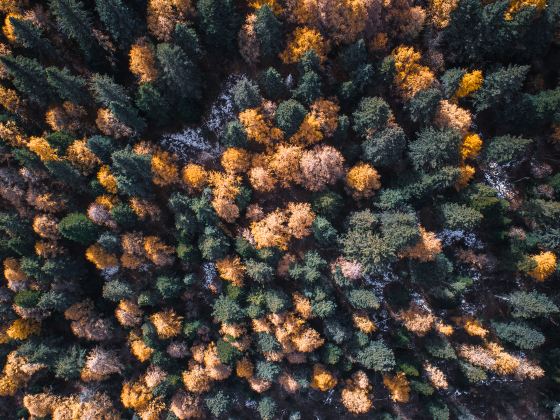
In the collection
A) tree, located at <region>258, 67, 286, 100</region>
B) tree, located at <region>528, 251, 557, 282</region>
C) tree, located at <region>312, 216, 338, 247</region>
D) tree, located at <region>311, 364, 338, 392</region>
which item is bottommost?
tree, located at <region>311, 364, 338, 392</region>

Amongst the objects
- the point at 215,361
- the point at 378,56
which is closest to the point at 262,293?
the point at 215,361

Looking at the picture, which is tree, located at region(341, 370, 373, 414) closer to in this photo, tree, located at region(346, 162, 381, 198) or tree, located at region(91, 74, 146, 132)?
tree, located at region(346, 162, 381, 198)

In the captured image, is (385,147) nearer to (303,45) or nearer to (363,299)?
(303,45)

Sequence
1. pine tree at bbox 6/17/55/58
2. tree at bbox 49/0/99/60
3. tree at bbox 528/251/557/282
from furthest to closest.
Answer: tree at bbox 528/251/557/282, pine tree at bbox 6/17/55/58, tree at bbox 49/0/99/60

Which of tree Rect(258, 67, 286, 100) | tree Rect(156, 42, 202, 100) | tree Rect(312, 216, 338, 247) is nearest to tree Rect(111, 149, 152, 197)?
tree Rect(156, 42, 202, 100)

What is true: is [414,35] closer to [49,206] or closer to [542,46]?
[542,46]

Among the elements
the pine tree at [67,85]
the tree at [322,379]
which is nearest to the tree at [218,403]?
the tree at [322,379]
